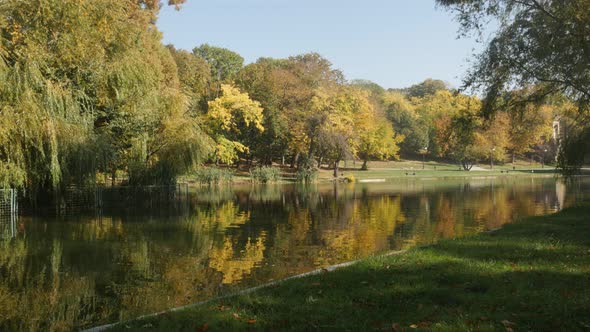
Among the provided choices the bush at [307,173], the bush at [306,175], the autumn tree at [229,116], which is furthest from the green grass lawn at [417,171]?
the autumn tree at [229,116]

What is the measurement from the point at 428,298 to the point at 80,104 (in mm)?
20528

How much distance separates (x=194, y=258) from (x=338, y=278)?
18.8 feet

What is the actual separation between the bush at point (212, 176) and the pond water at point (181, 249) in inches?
742

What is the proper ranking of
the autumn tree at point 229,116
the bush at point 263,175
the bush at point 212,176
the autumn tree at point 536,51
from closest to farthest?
the autumn tree at point 536,51 < the bush at point 212,176 < the autumn tree at point 229,116 < the bush at point 263,175

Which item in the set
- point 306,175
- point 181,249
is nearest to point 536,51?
point 181,249

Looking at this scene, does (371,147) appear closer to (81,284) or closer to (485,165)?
(485,165)

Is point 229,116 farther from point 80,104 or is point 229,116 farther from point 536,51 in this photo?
point 536,51

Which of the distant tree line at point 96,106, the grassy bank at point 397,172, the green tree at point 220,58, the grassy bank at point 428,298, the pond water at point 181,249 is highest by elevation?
the green tree at point 220,58

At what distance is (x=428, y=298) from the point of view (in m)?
7.28

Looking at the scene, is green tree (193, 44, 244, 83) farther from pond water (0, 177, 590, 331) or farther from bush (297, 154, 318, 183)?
pond water (0, 177, 590, 331)

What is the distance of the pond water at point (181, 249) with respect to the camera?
9.39 meters

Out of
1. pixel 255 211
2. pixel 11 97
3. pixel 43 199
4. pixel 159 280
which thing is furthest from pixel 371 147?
pixel 159 280

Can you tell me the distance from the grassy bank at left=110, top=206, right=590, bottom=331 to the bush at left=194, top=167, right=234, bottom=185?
37.0m

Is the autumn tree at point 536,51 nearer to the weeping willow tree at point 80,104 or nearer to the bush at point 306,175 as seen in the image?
the weeping willow tree at point 80,104
